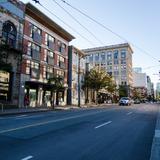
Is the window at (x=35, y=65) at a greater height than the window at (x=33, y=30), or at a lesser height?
lesser

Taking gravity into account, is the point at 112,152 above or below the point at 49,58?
below

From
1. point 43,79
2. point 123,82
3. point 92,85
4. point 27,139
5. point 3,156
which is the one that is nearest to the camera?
point 3,156

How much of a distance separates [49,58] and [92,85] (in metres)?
18.4

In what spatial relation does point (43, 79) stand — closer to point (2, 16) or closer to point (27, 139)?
point (2, 16)

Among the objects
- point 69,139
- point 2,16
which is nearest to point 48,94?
point 2,16

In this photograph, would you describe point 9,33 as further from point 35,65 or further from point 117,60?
point 117,60

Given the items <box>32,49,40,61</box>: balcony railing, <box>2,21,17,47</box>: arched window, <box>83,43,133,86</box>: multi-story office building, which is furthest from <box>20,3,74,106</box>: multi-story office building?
<box>83,43,133,86</box>: multi-story office building

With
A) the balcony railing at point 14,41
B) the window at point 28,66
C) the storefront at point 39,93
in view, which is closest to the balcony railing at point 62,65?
the storefront at point 39,93

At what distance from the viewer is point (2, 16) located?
1341 inches

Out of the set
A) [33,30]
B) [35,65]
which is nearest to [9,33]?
[33,30]

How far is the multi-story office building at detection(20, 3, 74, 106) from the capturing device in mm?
39344

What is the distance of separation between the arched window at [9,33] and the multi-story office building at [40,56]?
7.16 feet

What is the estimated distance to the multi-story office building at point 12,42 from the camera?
3428 cm

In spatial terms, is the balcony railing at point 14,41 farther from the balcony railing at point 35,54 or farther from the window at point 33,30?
the window at point 33,30
